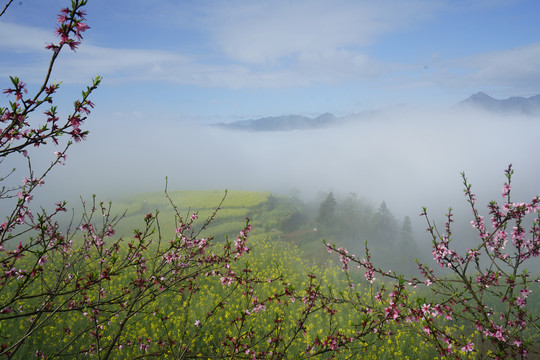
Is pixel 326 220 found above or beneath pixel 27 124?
beneath

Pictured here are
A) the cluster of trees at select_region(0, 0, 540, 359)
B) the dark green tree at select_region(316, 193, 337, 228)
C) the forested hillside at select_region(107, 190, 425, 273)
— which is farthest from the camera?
the dark green tree at select_region(316, 193, 337, 228)

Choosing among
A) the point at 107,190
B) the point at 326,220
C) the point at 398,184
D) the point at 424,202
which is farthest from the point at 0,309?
the point at 398,184

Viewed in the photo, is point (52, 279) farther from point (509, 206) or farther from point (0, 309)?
point (509, 206)

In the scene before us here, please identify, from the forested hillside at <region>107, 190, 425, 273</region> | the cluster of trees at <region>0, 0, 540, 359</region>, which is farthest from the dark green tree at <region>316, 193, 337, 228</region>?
the cluster of trees at <region>0, 0, 540, 359</region>

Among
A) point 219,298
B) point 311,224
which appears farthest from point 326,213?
point 219,298

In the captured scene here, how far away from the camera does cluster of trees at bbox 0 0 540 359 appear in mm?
3262

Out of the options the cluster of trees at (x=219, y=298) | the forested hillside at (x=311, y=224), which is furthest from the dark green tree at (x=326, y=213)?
the cluster of trees at (x=219, y=298)

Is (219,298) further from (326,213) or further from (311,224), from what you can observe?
(311,224)

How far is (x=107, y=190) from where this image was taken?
116 feet

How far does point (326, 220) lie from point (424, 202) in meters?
23.3

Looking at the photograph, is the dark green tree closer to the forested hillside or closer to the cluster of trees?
the forested hillside

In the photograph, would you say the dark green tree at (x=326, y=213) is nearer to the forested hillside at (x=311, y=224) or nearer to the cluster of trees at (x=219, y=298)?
the forested hillside at (x=311, y=224)

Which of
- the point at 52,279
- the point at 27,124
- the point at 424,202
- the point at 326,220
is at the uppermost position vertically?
the point at 27,124

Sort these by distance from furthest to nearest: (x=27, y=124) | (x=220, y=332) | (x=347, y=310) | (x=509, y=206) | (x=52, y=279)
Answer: (x=52, y=279) < (x=347, y=310) < (x=220, y=332) < (x=509, y=206) < (x=27, y=124)
